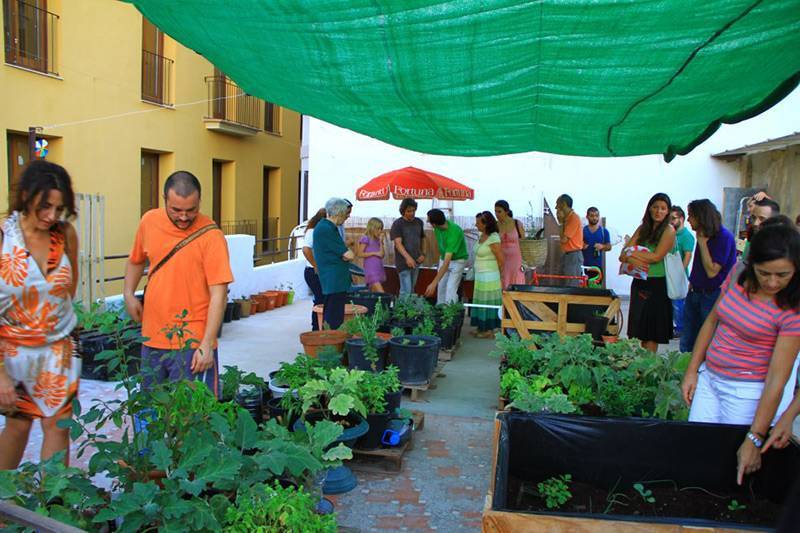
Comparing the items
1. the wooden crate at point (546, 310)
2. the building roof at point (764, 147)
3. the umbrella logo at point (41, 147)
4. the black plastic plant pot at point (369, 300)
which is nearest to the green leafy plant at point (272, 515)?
the wooden crate at point (546, 310)

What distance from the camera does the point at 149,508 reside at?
6.72 feet

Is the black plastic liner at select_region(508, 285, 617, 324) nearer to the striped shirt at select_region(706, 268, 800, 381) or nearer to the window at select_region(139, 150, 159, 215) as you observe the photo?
the striped shirt at select_region(706, 268, 800, 381)

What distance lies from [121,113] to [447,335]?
31.6ft

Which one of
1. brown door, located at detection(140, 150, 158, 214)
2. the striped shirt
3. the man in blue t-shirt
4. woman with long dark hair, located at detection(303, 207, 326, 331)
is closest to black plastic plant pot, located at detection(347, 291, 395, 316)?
woman with long dark hair, located at detection(303, 207, 326, 331)

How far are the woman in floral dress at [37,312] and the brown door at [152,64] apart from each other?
1262cm

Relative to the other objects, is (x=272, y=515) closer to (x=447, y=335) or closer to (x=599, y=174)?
(x=447, y=335)

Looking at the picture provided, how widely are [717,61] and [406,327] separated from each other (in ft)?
13.9

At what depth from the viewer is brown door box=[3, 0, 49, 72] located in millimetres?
10742

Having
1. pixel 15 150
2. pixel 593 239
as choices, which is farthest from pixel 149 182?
pixel 593 239

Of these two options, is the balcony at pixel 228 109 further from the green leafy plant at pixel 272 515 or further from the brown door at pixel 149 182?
the green leafy plant at pixel 272 515

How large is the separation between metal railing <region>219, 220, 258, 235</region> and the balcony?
242 centimetres

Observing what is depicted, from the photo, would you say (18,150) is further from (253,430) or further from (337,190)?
(253,430)

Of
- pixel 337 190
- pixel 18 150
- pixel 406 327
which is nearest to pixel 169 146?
pixel 18 150

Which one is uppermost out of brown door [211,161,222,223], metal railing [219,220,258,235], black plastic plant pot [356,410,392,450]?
brown door [211,161,222,223]
